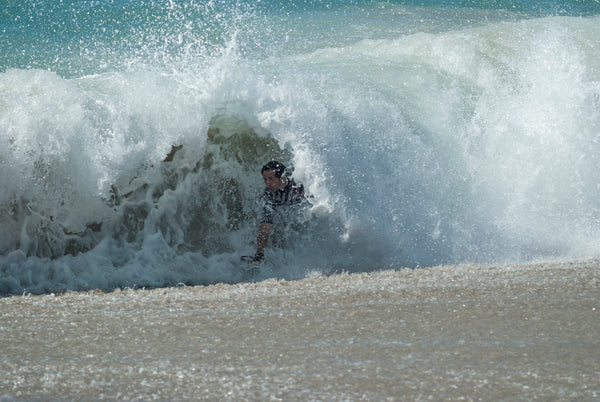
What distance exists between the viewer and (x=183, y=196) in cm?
571

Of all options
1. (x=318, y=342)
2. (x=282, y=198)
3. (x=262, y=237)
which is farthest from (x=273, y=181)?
(x=318, y=342)

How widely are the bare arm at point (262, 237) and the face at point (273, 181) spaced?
308 mm

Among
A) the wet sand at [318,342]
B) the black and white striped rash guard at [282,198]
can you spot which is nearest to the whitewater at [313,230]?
the wet sand at [318,342]

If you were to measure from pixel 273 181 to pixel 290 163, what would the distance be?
257 mm

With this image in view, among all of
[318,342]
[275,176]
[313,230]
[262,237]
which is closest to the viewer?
[318,342]

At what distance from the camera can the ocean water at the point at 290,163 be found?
204 inches

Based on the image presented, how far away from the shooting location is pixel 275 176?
219 inches

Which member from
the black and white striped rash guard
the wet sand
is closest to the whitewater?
the wet sand

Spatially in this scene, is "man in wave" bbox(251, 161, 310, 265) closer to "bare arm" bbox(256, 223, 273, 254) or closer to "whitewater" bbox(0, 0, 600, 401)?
"bare arm" bbox(256, 223, 273, 254)

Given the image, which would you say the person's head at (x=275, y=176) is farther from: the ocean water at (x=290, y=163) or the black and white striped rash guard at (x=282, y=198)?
the ocean water at (x=290, y=163)

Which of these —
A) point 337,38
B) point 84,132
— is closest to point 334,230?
point 84,132

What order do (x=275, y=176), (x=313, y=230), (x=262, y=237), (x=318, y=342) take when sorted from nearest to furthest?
1. (x=318, y=342)
2. (x=262, y=237)
3. (x=275, y=176)
4. (x=313, y=230)

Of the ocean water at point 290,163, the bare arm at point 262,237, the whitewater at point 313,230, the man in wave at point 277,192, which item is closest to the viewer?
the whitewater at point 313,230

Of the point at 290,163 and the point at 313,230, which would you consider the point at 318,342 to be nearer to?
the point at 313,230
